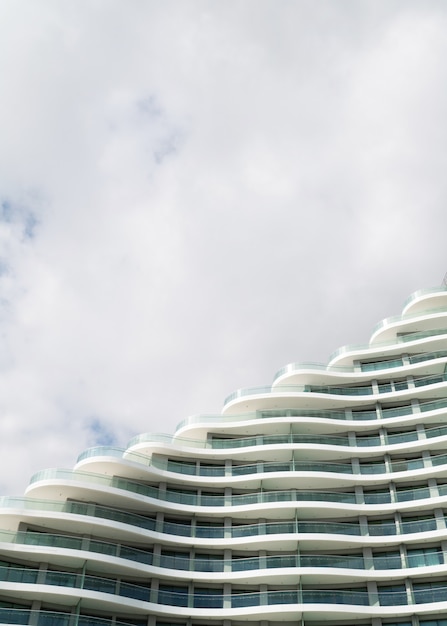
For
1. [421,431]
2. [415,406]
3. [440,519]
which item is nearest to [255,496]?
[440,519]

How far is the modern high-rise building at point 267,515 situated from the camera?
35031 mm

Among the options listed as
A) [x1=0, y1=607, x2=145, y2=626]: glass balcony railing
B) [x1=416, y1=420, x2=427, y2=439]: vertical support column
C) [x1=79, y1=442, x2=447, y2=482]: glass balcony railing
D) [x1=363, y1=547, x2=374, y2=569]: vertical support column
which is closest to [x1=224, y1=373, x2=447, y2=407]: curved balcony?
[x1=416, y1=420, x2=427, y2=439]: vertical support column

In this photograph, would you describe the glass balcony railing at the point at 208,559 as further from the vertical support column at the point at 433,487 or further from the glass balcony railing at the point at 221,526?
the vertical support column at the point at 433,487

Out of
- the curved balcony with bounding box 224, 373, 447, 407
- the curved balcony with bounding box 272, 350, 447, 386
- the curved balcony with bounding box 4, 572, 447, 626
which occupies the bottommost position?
the curved balcony with bounding box 4, 572, 447, 626

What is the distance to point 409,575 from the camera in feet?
119

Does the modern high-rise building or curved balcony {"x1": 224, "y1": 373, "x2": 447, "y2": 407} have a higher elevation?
curved balcony {"x1": 224, "y1": 373, "x2": 447, "y2": 407}

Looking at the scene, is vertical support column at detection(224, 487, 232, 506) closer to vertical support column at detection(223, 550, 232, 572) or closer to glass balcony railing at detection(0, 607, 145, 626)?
vertical support column at detection(223, 550, 232, 572)

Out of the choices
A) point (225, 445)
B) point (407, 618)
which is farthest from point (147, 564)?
point (407, 618)

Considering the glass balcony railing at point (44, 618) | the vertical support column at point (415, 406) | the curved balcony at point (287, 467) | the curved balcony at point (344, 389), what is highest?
the curved balcony at point (344, 389)

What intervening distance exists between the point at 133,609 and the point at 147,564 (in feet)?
10.4

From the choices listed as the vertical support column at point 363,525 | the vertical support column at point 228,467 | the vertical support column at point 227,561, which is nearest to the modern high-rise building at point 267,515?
the vertical support column at point 227,561

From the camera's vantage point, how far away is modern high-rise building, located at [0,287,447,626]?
35.0 m

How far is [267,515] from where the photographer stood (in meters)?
40.6

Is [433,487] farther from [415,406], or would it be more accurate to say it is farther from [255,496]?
[255,496]
